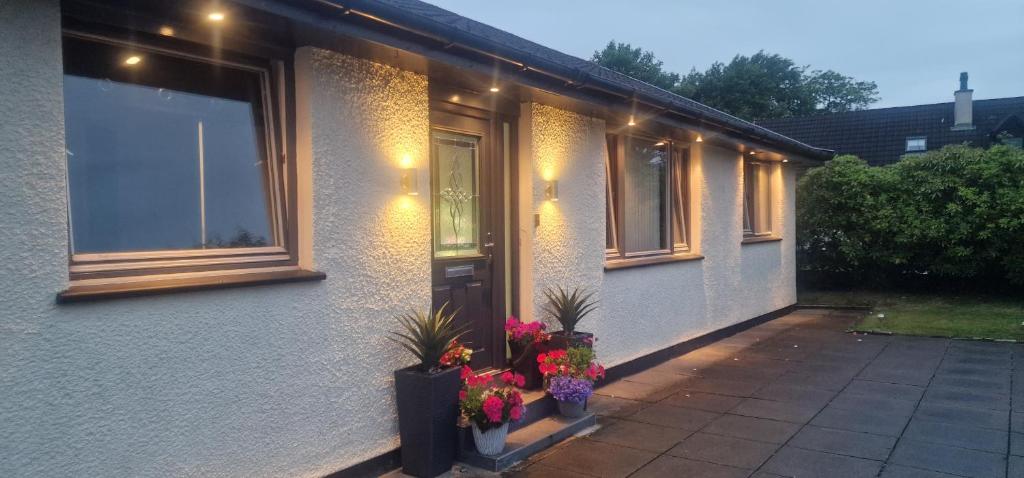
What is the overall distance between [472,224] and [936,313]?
9431 mm

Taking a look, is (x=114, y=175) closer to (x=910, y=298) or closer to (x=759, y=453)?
(x=759, y=453)

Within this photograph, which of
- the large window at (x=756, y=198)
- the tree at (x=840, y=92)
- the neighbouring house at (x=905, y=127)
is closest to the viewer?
the large window at (x=756, y=198)

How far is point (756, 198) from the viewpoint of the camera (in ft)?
39.0

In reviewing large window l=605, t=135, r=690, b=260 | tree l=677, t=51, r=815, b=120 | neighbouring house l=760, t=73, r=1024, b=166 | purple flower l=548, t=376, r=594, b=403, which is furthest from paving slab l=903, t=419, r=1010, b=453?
tree l=677, t=51, r=815, b=120

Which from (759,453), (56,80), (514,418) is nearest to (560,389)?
(514,418)

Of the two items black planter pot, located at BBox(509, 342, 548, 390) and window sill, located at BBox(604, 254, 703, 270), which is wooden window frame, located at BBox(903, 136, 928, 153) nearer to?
window sill, located at BBox(604, 254, 703, 270)

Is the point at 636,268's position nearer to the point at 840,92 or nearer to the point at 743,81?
the point at 743,81

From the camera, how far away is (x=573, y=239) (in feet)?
22.5

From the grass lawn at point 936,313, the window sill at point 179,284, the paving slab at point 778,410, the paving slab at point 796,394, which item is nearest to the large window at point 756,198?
the grass lawn at point 936,313

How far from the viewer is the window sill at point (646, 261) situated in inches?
293

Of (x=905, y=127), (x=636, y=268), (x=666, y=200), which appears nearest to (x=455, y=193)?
(x=636, y=268)

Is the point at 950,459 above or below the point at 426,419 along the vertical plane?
below

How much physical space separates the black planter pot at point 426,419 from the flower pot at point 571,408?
121cm

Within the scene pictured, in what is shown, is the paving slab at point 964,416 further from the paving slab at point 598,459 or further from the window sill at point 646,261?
the window sill at point 646,261
